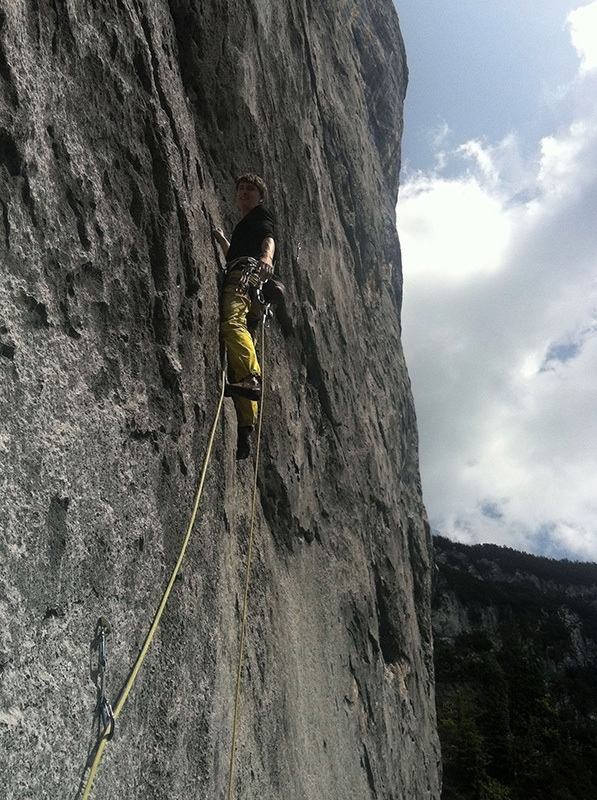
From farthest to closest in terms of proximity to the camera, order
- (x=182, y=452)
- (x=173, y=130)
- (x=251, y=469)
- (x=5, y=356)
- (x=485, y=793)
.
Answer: (x=485, y=793) < (x=251, y=469) < (x=173, y=130) < (x=182, y=452) < (x=5, y=356)

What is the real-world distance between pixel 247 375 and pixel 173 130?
4.99 ft

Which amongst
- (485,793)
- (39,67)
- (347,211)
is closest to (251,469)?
(39,67)

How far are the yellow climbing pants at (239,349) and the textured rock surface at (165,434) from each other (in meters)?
0.10

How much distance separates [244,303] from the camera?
4.13 meters

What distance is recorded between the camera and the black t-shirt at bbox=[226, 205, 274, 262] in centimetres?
427

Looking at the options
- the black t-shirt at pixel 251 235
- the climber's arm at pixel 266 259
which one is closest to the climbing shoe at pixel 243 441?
the climber's arm at pixel 266 259

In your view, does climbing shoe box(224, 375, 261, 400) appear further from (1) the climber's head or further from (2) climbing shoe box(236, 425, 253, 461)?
(1) the climber's head

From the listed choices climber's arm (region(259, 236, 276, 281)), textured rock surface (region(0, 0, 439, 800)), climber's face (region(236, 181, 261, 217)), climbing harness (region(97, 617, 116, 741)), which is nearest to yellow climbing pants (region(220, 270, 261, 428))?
textured rock surface (region(0, 0, 439, 800))

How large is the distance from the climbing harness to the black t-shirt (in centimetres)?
278

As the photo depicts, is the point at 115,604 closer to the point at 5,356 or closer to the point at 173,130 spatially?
the point at 5,356

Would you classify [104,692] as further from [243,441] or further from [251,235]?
[251,235]

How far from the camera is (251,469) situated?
4422mm

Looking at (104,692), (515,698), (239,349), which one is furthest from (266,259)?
(515,698)

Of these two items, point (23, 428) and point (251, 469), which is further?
point (251, 469)
